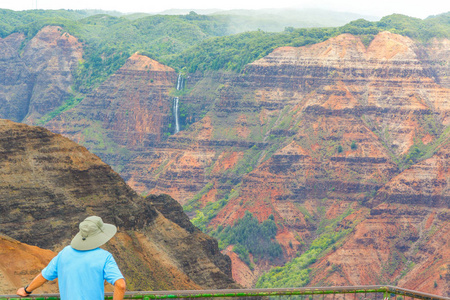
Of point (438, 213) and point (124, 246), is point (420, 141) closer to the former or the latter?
point (438, 213)

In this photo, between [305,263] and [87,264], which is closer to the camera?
[87,264]

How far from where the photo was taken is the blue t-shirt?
21281 mm

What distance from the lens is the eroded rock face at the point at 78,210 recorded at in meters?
72.2

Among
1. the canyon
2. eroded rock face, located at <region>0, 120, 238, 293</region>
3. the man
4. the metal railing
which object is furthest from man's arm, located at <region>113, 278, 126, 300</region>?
the canyon

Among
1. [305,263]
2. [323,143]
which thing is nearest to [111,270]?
[305,263]

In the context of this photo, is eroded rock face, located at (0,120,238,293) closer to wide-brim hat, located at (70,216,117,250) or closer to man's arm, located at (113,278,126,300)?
wide-brim hat, located at (70,216,117,250)

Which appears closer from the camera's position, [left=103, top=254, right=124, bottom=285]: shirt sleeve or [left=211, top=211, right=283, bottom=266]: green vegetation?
[left=103, top=254, right=124, bottom=285]: shirt sleeve

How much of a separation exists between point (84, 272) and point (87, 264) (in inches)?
8.0

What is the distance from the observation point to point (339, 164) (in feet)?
564

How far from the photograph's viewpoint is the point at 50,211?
73688 millimetres

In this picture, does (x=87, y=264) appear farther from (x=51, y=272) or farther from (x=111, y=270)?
(x=51, y=272)

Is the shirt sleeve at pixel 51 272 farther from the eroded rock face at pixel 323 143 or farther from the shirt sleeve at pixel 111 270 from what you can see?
the eroded rock face at pixel 323 143

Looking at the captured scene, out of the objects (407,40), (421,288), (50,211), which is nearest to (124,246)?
(50,211)

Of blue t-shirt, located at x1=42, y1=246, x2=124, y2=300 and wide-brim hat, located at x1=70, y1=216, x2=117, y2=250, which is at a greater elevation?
wide-brim hat, located at x1=70, y1=216, x2=117, y2=250
